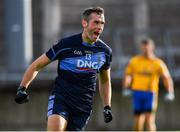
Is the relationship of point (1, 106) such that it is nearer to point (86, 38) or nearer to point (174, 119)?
point (174, 119)

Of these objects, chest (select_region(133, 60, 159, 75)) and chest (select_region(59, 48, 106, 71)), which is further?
chest (select_region(133, 60, 159, 75))

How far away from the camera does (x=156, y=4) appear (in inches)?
1027

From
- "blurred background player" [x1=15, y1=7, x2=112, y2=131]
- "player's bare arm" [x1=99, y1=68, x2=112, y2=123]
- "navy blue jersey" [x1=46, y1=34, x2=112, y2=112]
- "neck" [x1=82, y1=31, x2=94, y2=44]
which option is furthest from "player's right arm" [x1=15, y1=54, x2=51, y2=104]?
"player's bare arm" [x1=99, y1=68, x2=112, y2=123]

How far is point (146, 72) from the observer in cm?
1738

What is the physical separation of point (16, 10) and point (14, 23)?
306 millimetres

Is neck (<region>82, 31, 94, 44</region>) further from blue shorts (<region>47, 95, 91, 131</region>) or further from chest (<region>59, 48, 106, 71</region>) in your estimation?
blue shorts (<region>47, 95, 91, 131</region>)

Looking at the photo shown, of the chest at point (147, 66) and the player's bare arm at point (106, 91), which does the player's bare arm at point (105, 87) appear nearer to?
the player's bare arm at point (106, 91)

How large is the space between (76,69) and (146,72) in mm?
7093

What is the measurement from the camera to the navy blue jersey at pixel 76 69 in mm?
10367

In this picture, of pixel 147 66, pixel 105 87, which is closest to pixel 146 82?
pixel 147 66

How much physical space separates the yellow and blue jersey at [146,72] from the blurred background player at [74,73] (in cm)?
685

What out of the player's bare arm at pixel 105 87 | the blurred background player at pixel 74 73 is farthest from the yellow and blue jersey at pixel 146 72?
the blurred background player at pixel 74 73

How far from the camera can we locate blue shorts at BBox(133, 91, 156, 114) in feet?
56.8

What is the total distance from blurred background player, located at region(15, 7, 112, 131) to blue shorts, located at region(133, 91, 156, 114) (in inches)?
272
